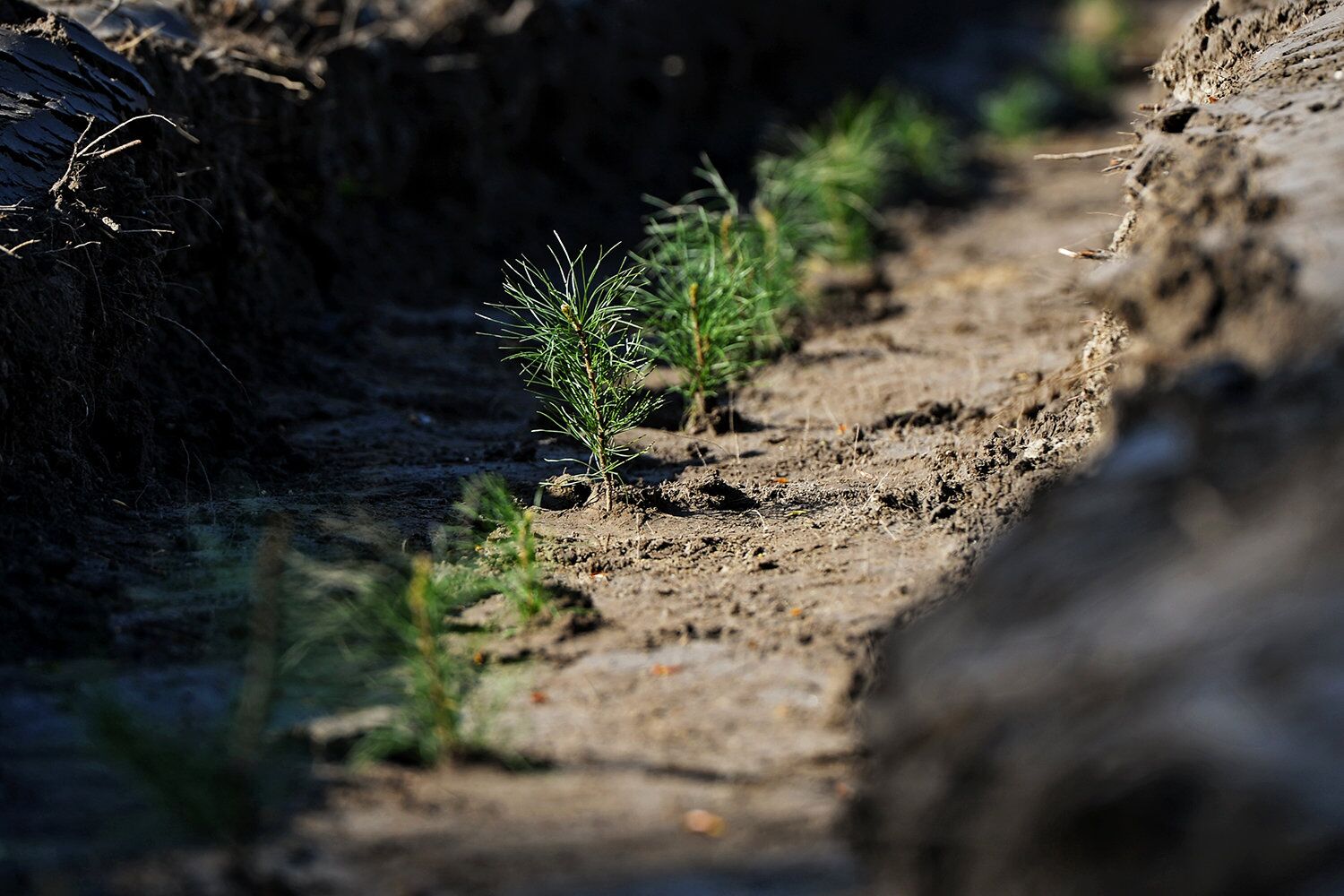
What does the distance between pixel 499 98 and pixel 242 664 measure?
184 inches

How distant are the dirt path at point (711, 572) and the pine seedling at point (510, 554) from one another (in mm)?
84

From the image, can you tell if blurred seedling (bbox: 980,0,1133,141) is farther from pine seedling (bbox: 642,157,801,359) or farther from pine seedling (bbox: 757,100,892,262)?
pine seedling (bbox: 642,157,801,359)

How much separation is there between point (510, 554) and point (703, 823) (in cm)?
116

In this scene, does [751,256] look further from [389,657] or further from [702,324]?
[389,657]

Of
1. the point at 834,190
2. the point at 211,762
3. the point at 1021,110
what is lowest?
the point at 211,762

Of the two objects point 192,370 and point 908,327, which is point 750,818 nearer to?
point 192,370

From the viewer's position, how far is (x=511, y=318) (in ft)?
18.5

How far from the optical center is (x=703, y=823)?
198 cm

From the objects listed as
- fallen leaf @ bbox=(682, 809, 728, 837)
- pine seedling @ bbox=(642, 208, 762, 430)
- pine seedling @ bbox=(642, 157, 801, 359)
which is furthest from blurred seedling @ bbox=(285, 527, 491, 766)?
pine seedling @ bbox=(642, 157, 801, 359)

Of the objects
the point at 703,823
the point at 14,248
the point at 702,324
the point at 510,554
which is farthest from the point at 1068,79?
the point at 703,823

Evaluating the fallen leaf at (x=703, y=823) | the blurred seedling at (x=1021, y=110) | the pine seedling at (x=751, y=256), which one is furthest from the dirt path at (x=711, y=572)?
the blurred seedling at (x=1021, y=110)

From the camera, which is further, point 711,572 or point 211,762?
point 711,572

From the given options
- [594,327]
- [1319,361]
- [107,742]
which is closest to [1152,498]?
[1319,361]

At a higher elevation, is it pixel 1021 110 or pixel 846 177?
pixel 1021 110
